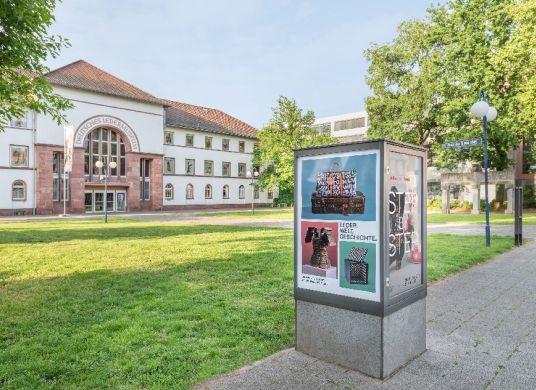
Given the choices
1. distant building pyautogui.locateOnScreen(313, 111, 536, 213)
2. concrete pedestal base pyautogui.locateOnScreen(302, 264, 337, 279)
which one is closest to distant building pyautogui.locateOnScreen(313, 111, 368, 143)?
distant building pyautogui.locateOnScreen(313, 111, 536, 213)

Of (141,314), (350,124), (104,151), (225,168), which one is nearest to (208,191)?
(225,168)

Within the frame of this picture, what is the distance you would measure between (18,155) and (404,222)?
3855cm

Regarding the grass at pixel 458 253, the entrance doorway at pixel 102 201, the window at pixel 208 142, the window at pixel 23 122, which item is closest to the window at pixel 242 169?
the window at pixel 208 142

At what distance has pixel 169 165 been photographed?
4688cm

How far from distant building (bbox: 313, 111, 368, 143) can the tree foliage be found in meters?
34.9

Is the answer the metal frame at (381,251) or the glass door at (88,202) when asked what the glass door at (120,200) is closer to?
the glass door at (88,202)

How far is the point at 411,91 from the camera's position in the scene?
123ft

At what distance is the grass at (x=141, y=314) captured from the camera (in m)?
3.70

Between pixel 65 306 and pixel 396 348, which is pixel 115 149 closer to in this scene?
pixel 65 306

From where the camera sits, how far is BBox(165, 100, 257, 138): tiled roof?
160 ft

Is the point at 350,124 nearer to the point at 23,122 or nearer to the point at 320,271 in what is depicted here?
the point at 23,122

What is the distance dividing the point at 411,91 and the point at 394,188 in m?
37.3

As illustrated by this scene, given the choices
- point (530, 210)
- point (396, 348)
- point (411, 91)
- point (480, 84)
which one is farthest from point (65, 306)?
point (530, 210)

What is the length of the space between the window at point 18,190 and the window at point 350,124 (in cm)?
5720
